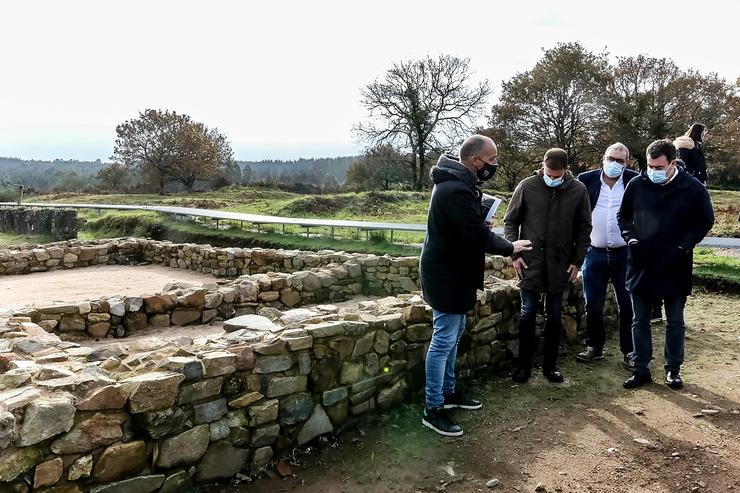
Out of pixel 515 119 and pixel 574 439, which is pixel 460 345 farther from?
pixel 515 119

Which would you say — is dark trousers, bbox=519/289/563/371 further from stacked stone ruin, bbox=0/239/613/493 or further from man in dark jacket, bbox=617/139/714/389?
man in dark jacket, bbox=617/139/714/389

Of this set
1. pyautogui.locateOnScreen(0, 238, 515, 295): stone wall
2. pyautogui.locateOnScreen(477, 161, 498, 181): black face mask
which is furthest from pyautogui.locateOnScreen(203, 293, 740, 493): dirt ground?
pyautogui.locateOnScreen(0, 238, 515, 295): stone wall

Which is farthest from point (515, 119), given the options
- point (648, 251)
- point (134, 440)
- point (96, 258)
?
point (134, 440)

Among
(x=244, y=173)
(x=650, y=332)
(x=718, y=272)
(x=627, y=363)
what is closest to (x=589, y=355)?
(x=627, y=363)

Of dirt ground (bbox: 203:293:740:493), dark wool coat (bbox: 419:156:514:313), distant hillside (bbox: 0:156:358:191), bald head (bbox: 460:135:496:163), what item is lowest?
dirt ground (bbox: 203:293:740:493)

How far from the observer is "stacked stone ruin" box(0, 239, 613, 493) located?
2.85 meters

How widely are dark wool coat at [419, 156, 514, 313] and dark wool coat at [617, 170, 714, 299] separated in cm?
143

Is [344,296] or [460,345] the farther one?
[344,296]

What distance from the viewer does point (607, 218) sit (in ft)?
16.8

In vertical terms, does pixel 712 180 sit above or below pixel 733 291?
above

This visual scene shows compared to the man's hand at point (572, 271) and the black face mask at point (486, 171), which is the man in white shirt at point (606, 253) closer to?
the man's hand at point (572, 271)

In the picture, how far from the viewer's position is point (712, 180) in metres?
34.9

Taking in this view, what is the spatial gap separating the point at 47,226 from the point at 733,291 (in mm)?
23434

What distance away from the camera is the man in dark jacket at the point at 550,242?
463 centimetres
